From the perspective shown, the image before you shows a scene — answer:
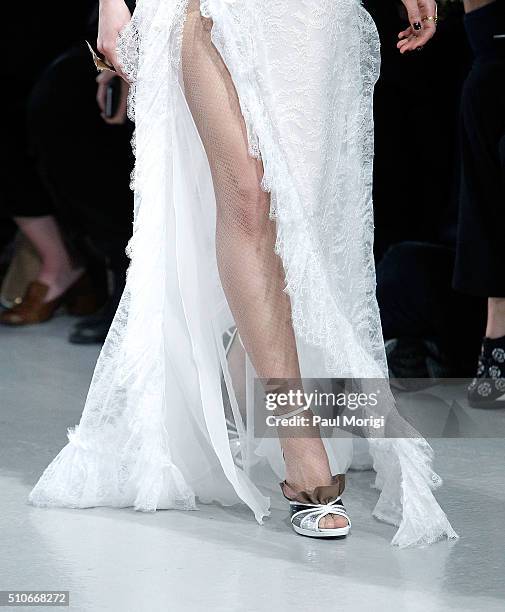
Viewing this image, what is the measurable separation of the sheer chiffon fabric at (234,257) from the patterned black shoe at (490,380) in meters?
0.55

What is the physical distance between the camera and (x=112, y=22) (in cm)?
174

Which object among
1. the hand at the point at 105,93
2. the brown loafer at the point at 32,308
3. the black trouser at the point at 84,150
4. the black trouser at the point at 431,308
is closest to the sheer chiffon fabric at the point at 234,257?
the black trouser at the point at 431,308

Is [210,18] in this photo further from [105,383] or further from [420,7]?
[105,383]

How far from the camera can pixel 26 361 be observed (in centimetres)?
281

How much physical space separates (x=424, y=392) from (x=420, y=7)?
3.13 ft

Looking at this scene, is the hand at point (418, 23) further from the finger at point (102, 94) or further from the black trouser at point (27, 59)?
the black trouser at point (27, 59)

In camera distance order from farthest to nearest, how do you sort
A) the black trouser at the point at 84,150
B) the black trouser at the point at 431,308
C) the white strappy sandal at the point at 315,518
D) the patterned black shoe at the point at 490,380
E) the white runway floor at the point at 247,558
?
the black trouser at the point at 84,150, the black trouser at the point at 431,308, the patterned black shoe at the point at 490,380, the white strappy sandal at the point at 315,518, the white runway floor at the point at 247,558

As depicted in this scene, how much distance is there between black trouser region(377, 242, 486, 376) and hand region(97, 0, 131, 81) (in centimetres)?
104

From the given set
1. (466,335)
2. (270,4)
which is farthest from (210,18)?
(466,335)

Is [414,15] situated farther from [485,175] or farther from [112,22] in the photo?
[485,175]

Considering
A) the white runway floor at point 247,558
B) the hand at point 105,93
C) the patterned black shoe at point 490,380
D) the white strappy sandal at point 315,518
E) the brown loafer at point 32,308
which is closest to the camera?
the white runway floor at point 247,558

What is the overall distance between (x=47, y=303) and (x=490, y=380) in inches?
51.4

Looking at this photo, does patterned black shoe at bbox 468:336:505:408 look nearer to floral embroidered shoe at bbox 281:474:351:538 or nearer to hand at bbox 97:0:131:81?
floral embroidered shoe at bbox 281:474:351:538

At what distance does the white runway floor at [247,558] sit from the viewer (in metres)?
1.47
